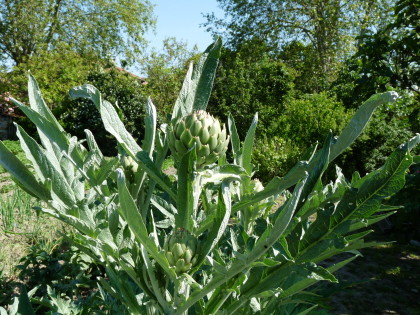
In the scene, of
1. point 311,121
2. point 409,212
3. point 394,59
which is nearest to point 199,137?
point 409,212

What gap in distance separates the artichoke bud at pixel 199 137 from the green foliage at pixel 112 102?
32.9ft

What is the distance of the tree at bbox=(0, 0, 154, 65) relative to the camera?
52.7 feet

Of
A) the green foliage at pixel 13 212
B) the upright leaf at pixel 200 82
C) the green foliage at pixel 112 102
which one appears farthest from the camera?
the green foliage at pixel 112 102

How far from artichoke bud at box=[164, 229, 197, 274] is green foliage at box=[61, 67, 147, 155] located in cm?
1009

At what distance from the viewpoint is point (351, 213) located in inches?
36.7

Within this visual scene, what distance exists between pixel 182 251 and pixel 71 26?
18581 millimetres

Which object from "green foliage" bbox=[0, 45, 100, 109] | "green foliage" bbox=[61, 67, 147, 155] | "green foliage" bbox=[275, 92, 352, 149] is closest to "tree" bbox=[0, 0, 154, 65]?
"green foliage" bbox=[0, 45, 100, 109]

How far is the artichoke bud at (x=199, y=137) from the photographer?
0.87m

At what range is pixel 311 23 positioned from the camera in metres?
15.1

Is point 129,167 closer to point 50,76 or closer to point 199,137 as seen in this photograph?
point 199,137

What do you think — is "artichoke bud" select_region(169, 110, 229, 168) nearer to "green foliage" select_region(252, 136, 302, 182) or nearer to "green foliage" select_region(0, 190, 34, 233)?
"green foliage" select_region(0, 190, 34, 233)

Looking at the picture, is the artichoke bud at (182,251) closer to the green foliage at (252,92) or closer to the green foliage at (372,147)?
the green foliage at (372,147)

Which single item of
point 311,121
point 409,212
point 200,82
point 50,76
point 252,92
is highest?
point 50,76

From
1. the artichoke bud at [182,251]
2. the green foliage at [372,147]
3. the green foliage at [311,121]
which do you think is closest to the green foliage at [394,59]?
the green foliage at [372,147]
